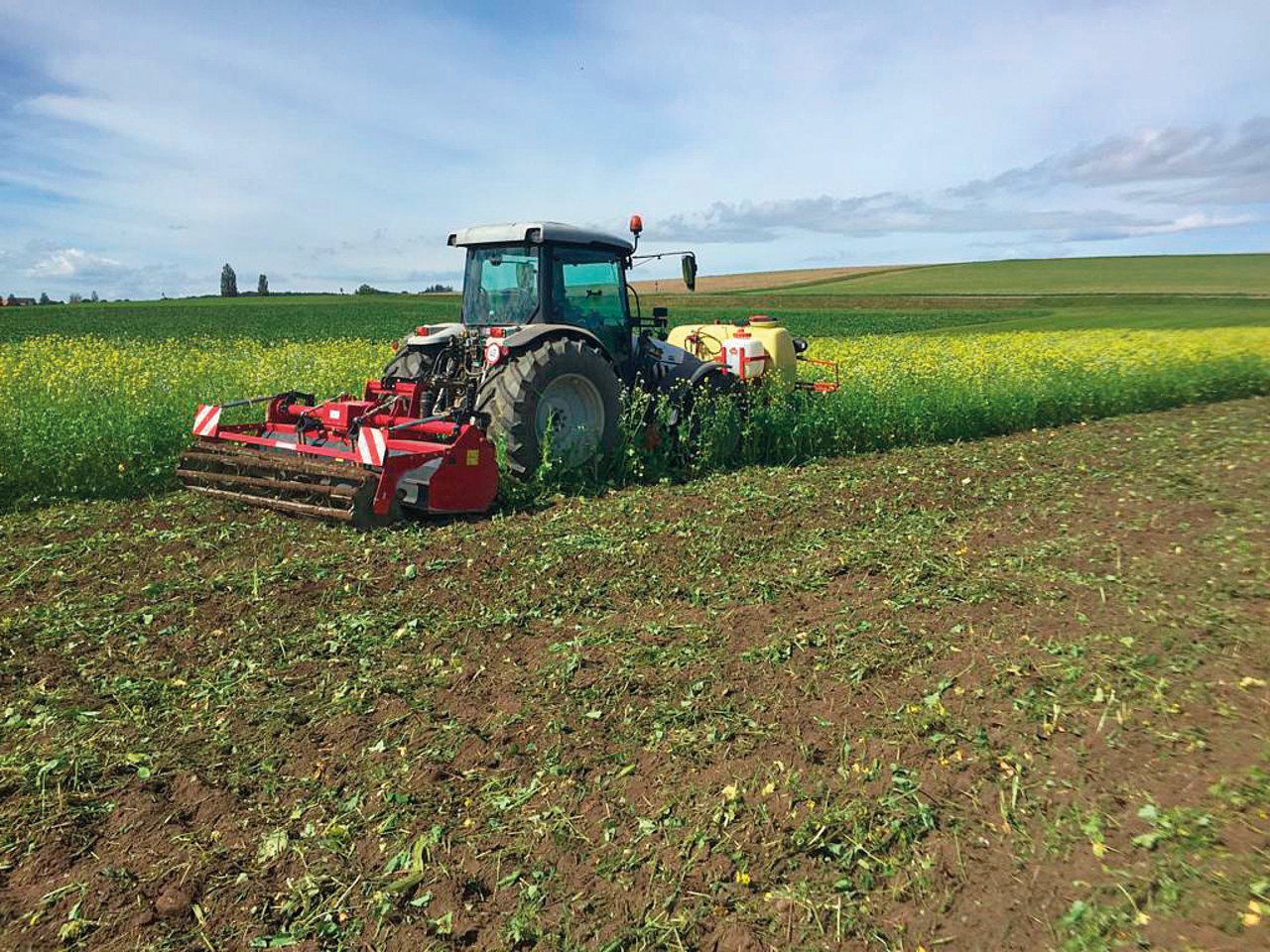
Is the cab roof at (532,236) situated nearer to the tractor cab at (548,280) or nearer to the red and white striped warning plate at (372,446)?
the tractor cab at (548,280)

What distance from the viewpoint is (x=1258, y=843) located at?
112 inches

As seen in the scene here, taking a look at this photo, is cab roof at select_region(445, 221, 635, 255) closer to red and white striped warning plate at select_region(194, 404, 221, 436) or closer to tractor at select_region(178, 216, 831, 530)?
tractor at select_region(178, 216, 831, 530)

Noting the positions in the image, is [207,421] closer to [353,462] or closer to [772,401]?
[353,462]

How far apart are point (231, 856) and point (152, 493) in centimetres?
588

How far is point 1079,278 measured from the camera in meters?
67.9

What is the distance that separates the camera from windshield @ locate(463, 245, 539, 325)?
816 centimetres

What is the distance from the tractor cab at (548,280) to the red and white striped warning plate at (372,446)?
6.92 feet

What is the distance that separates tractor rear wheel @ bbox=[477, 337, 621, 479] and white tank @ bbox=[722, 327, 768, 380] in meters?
2.55

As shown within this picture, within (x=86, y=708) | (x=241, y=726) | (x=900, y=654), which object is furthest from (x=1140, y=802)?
(x=86, y=708)

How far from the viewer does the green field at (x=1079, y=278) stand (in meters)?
59.4

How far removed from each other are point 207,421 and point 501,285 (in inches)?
112

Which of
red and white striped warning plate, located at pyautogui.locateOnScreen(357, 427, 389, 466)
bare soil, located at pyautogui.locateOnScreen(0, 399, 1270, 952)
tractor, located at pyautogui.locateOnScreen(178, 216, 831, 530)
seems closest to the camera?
bare soil, located at pyautogui.locateOnScreen(0, 399, 1270, 952)

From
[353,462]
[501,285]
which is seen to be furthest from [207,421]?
[501,285]

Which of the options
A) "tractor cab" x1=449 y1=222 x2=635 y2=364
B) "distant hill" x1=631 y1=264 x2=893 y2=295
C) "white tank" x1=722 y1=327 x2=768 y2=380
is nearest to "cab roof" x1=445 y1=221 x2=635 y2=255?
"tractor cab" x1=449 y1=222 x2=635 y2=364
